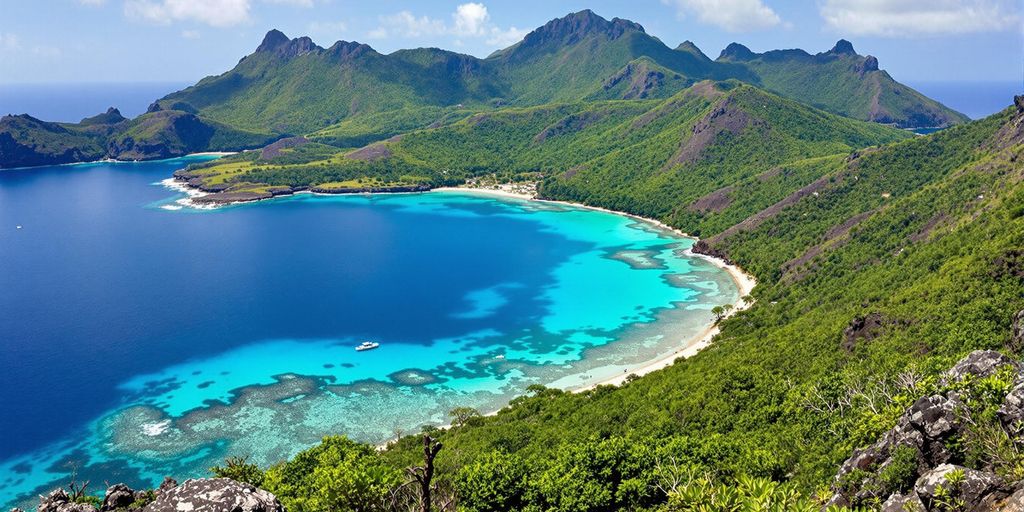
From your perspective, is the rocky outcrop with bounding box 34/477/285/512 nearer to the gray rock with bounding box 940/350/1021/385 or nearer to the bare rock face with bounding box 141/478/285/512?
the bare rock face with bounding box 141/478/285/512

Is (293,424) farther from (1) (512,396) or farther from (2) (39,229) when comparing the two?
(2) (39,229)

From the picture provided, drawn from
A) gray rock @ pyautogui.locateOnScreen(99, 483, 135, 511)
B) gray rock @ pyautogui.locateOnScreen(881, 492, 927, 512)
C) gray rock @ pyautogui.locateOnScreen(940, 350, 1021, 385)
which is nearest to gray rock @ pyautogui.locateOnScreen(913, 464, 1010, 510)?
gray rock @ pyautogui.locateOnScreen(881, 492, 927, 512)

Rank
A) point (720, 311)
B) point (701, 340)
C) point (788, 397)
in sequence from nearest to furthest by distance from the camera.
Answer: point (788, 397), point (701, 340), point (720, 311)

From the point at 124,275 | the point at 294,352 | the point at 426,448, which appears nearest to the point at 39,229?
the point at 124,275

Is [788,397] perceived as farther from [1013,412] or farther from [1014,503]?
[1014,503]

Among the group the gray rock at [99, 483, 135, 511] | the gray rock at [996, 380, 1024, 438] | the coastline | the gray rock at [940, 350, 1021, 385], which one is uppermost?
the gray rock at [996, 380, 1024, 438]

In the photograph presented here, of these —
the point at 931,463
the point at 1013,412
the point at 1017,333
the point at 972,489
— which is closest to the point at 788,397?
the point at 1017,333

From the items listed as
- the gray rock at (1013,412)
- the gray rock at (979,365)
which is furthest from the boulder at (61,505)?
the gray rock at (979,365)
